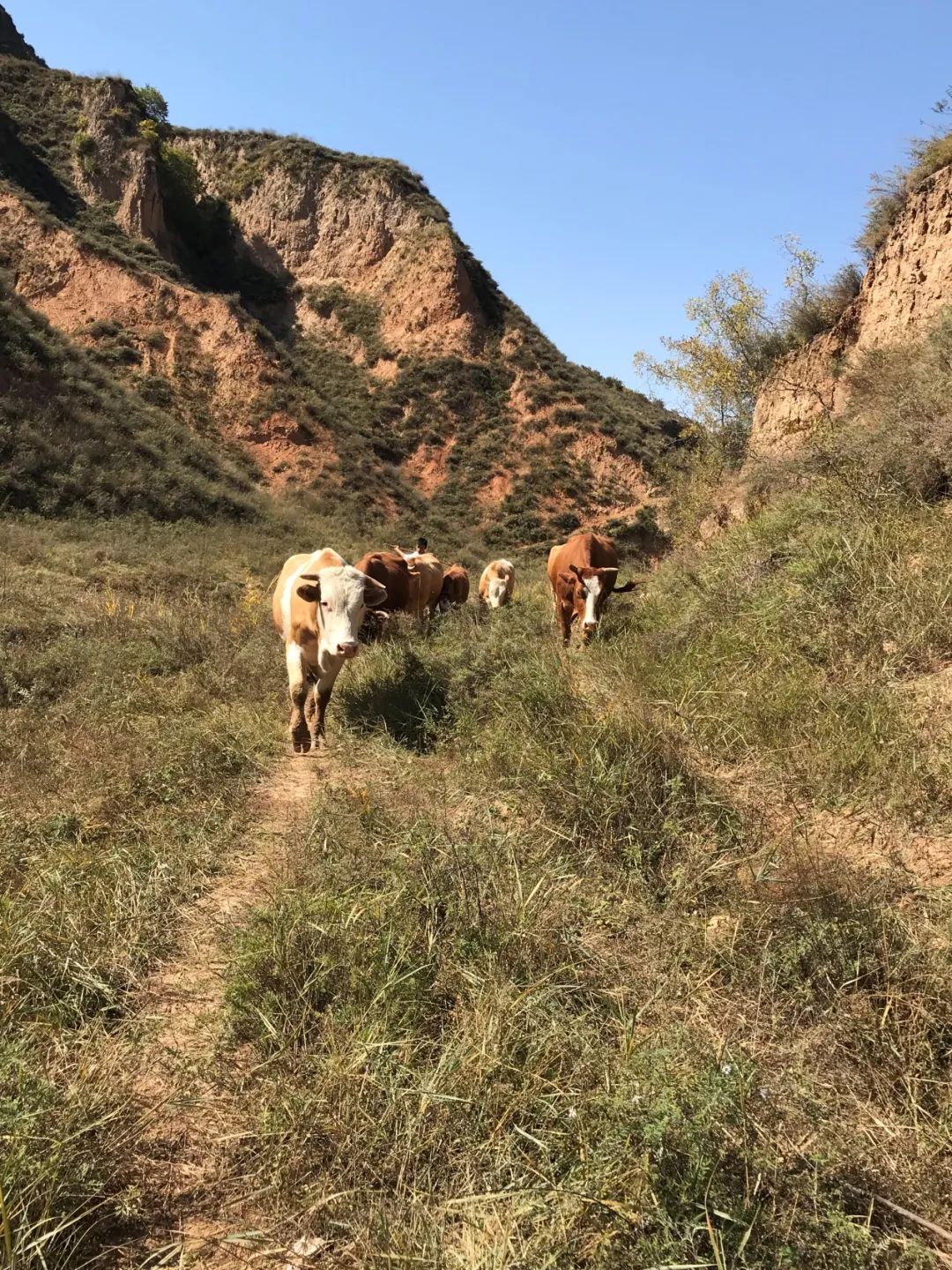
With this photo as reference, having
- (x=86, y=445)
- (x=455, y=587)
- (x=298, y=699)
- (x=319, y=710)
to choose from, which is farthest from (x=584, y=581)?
(x=86, y=445)

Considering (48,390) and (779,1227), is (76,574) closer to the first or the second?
(48,390)

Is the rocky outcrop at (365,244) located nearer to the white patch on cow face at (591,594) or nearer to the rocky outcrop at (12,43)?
the rocky outcrop at (12,43)

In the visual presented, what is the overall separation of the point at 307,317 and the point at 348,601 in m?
47.3

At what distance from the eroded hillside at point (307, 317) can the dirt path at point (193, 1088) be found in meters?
30.8

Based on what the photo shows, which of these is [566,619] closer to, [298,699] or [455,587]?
[298,699]

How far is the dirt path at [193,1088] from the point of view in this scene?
201 cm

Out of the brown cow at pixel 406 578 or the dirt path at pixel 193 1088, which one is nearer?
the dirt path at pixel 193 1088

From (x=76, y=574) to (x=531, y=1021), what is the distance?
1545cm

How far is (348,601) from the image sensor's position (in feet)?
21.9

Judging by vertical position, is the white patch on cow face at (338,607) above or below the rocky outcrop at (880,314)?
below

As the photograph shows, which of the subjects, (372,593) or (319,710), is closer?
(319,710)

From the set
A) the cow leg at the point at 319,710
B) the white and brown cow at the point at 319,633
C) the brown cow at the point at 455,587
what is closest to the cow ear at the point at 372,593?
the white and brown cow at the point at 319,633

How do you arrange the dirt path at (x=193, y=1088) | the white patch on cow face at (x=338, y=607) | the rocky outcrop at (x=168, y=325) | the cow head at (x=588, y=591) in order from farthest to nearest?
the rocky outcrop at (x=168, y=325) → the cow head at (x=588, y=591) → the white patch on cow face at (x=338, y=607) → the dirt path at (x=193, y=1088)

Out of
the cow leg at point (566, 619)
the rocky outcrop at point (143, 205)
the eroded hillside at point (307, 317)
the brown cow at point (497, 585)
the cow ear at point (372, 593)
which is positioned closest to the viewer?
the cow ear at point (372, 593)
